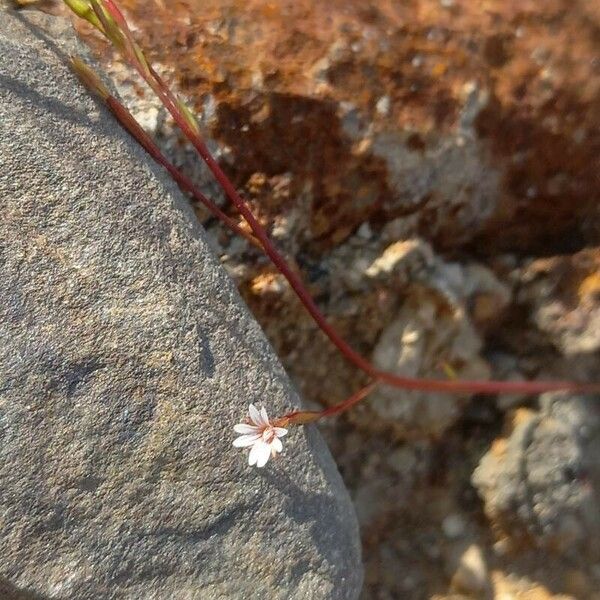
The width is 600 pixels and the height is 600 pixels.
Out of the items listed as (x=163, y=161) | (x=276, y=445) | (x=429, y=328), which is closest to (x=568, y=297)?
(x=429, y=328)

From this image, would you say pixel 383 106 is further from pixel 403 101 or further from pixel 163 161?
pixel 163 161

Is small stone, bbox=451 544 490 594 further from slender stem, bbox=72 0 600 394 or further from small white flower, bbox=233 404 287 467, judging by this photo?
small white flower, bbox=233 404 287 467

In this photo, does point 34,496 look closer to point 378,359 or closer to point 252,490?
point 252,490

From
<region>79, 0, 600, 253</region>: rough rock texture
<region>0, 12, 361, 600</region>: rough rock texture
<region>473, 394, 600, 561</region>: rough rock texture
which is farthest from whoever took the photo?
<region>473, 394, 600, 561</region>: rough rock texture

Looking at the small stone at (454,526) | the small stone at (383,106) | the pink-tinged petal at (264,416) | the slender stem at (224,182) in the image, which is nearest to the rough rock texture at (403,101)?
the small stone at (383,106)

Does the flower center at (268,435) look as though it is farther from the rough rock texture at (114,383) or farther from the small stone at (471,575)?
the small stone at (471,575)

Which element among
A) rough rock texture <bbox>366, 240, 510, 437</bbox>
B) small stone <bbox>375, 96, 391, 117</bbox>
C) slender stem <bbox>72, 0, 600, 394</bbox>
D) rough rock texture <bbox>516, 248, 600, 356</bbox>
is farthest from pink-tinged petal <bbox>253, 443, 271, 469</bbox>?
rough rock texture <bbox>516, 248, 600, 356</bbox>
